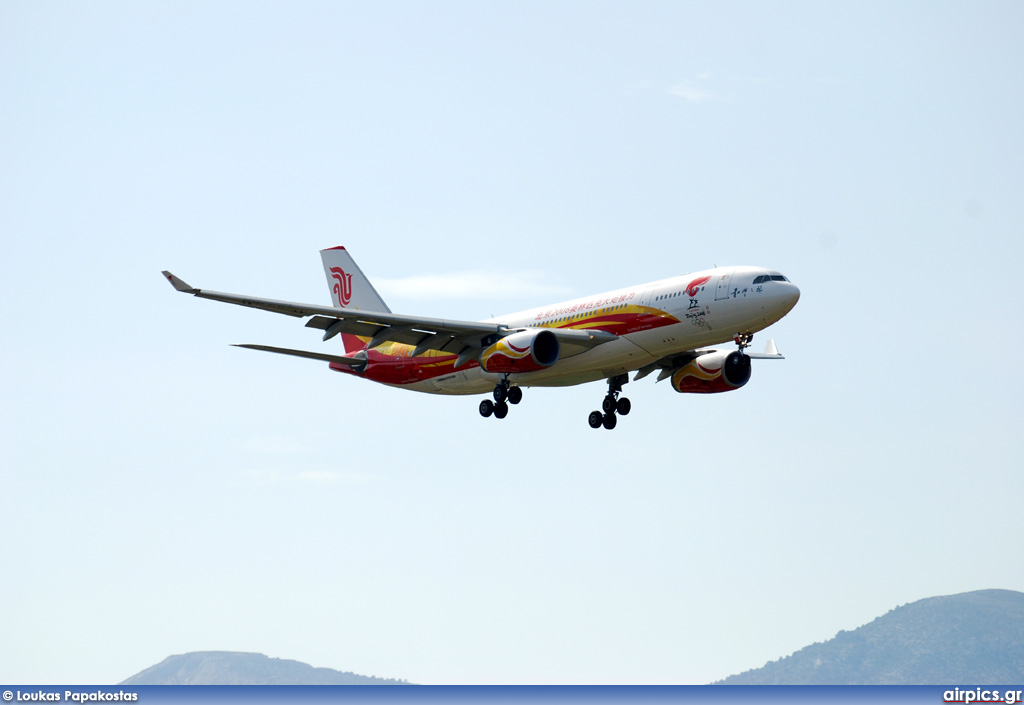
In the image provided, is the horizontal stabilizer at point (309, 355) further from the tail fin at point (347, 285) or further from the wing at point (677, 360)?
the wing at point (677, 360)

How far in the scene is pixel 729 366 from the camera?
50156 millimetres

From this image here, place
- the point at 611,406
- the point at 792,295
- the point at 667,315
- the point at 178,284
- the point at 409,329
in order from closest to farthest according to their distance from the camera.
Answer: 1. the point at 178,284
2. the point at 792,295
3. the point at 667,315
4. the point at 409,329
5. the point at 611,406

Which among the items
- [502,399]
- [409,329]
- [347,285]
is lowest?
[502,399]

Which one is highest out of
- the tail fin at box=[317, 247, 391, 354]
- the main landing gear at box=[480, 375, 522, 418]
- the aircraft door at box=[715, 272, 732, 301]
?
the tail fin at box=[317, 247, 391, 354]

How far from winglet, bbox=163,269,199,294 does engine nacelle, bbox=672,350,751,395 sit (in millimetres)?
21258

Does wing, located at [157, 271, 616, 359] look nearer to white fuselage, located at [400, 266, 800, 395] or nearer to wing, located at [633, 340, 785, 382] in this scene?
white fuselage, located at [400, 266, 800, 395]

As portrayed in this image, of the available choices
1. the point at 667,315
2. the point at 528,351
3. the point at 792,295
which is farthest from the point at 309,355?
the point at 792,295

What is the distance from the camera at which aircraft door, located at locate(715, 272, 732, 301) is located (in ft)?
144

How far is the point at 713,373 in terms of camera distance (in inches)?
2000

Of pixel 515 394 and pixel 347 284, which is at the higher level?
pixel 347 284

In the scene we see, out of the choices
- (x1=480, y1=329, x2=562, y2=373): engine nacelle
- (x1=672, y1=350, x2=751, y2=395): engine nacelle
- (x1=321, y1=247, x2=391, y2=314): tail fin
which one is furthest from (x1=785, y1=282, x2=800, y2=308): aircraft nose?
(x1=321, y1=247, x2=391, y2=314): tail fin

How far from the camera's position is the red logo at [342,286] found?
206 feet

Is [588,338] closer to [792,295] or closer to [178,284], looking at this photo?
[792,295]

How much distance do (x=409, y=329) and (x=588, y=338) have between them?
7.61 metres
